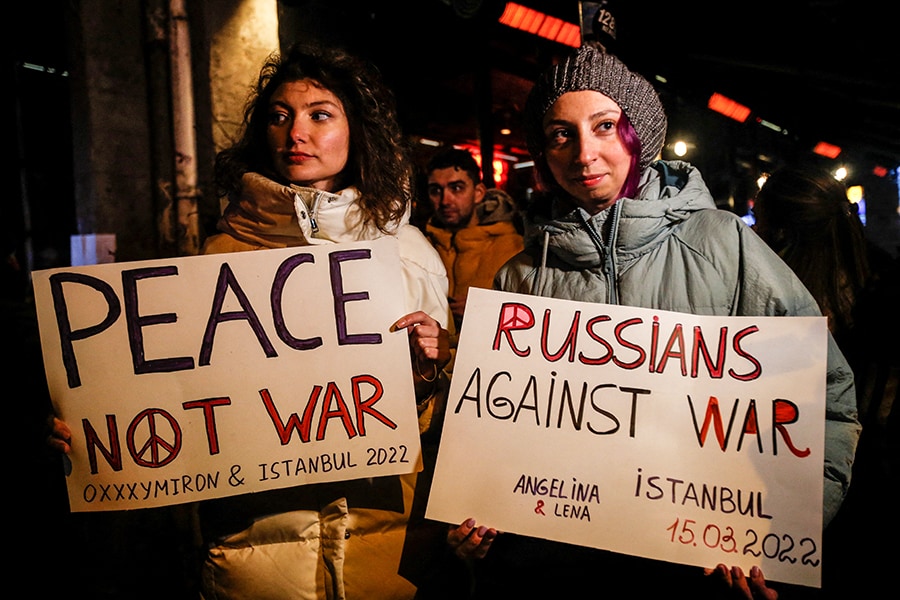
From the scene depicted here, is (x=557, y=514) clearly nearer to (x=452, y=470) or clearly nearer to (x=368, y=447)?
(x=452, y=470)

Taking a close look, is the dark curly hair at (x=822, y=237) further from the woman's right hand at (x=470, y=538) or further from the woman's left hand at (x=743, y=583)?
the woman's right hand at (x=470, y=538)

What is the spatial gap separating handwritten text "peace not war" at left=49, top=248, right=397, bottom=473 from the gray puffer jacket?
0.55m

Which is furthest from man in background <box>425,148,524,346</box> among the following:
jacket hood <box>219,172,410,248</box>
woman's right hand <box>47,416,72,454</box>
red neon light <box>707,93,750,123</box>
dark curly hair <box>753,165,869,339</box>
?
red neon light <box>707,93,750,123</box>

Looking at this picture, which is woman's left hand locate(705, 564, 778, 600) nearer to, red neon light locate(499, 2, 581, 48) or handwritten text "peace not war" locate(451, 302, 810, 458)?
handwritten text "peace not war" locate(451, 302, 810, 458)

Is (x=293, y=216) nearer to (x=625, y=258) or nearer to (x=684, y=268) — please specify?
(x=625, y=258)

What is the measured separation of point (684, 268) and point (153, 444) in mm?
1442

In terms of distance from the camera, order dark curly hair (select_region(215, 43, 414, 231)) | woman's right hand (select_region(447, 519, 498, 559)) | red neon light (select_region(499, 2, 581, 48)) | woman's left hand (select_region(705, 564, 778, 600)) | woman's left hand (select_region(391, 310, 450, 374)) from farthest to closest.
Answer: red neon light (select_region(499, 2, 581, 48)), dark curly hair (select_region(215, 43, 414, 231)), woman's left hand (select_region(391, 310, 450, 374)), woman's right hand (select_region(447, 519, 498, 559)), woman's left hand (select_region(705, 564, 778, 600))

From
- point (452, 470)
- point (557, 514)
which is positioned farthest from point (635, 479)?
point (452, 470)

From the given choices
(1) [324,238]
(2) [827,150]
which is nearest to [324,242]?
(1) [324,238]

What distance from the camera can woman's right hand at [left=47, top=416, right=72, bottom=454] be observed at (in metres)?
1.42

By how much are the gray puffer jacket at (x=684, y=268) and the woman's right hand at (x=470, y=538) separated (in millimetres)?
626

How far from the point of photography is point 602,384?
4.35ft

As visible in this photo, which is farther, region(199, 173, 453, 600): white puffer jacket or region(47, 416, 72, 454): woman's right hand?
region(199, 173, 453, 600): white puffer jacket

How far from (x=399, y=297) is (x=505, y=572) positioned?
817 millimetres
